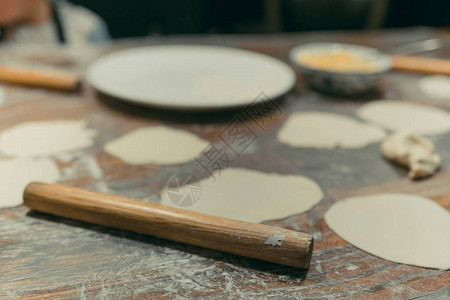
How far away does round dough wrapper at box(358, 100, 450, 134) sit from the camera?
40.6 inches

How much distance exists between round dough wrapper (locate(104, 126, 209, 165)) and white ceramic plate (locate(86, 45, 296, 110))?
7cm

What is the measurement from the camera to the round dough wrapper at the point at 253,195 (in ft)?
2.23

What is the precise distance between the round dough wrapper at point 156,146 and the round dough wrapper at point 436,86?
30.3 inches

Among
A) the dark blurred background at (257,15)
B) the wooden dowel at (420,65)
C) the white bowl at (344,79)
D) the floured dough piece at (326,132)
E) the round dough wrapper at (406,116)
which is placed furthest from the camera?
the dark blurred background at (257,15)

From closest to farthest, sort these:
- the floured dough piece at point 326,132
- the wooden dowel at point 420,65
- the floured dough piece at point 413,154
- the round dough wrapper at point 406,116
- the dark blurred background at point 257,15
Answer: the floured dough piece at point 413,154 → the floured dough piece at point 326,132 → the round dough wrapper at point 406,116 → the wooden dowel at point 420,65 → the dark blurred background at point 257,15

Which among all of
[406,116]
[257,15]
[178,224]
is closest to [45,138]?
[178,224]

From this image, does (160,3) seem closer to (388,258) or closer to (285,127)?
(285,127)

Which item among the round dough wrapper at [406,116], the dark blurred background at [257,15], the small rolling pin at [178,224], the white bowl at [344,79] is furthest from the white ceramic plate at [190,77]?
the dark blurred background at [257,15]

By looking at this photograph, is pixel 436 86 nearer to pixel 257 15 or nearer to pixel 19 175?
pixel 19 175

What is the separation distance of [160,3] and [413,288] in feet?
9.97

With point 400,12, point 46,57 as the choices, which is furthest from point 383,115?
point 400,12

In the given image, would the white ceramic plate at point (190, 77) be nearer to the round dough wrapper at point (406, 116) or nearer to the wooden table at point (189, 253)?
the wooden table at point (189, 253)

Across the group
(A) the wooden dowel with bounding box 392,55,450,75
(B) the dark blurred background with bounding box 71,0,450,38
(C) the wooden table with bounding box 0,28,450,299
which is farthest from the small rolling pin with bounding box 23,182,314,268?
(B) the dark blurred background with bounding box 71,0,450,38

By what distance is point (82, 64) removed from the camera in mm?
1337
